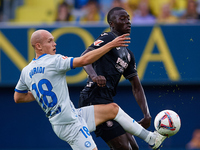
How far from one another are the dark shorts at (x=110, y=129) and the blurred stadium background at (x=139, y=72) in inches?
161

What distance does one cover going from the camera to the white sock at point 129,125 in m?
5.79

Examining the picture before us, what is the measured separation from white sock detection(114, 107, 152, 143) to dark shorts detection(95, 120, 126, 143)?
129mm

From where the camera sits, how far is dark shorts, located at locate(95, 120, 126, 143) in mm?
5906

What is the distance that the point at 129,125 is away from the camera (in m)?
5.82

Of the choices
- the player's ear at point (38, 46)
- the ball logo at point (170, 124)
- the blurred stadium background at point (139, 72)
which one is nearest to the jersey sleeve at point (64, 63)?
the player's ear at point (38, 46)

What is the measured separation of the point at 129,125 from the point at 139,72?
174 inches

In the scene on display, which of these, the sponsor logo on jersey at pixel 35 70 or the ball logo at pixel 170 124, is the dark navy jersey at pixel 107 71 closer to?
the ball logo at pixel 170 124

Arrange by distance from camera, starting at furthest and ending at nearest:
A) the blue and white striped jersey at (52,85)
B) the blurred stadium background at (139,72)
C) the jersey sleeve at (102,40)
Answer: the blurred stadium background at (139,72) → the jersey sleeve at (102,40) → the blue and white striped jersey at (52,85)

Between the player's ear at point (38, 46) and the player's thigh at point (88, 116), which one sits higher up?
the player's ear at point (38, 46)

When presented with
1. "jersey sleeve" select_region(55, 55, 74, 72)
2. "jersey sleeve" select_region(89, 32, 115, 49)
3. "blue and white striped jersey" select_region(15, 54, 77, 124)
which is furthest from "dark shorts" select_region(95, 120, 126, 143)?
"jersey sleeve" select_region(55, 55, 74, 72)

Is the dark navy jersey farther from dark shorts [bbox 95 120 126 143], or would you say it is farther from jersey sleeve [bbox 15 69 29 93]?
jersey sleeve [bbox 15 69 29 93]

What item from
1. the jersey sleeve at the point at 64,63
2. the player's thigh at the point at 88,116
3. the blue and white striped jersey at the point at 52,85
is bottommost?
the player's thigh at the point at 88,116

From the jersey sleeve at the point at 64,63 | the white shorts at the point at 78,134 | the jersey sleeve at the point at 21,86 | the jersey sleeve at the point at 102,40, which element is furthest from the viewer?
the jersey sleeve at the point at 102,40

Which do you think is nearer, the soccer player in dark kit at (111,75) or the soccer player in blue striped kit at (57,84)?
the soccer player in blue striped kit at (57,84)
